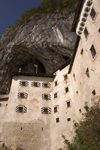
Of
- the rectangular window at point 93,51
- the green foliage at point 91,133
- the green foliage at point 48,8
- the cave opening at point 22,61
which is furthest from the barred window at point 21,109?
the green foliage at point 48,8

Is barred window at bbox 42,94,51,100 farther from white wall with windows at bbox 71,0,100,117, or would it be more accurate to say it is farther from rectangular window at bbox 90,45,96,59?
rectangular window at bbox 90,45,96,59

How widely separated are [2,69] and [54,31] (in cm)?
1727

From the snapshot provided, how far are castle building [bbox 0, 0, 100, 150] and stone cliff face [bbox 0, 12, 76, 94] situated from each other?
417 cm

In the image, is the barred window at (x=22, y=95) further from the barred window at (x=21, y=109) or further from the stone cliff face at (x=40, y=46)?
the stone cliff face at (x=40, y=46)

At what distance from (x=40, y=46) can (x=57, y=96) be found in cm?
1248

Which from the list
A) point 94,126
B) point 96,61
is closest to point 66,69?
point 96,61

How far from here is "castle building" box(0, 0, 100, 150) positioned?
1694cm

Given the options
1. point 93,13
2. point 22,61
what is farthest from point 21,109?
point 93,13

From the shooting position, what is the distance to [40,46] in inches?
1326

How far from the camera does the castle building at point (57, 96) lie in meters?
16.9

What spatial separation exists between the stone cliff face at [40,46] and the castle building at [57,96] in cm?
417

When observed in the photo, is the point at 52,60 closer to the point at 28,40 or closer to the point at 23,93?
the point at 28,40

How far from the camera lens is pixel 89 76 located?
17906mm

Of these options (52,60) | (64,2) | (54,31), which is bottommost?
(52,60)
